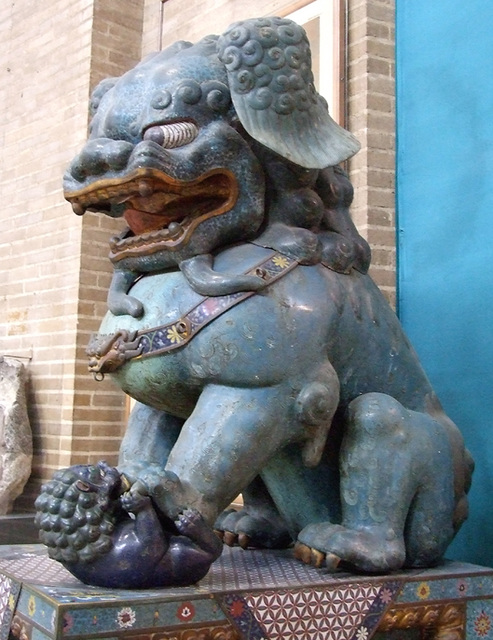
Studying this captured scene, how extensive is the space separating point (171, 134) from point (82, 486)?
54 centimetres

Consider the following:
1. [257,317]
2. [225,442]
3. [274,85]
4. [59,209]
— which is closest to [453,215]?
[274,85]

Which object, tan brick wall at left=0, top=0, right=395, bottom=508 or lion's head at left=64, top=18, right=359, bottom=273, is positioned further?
tan brick wall at left=0, top=0, right=395, bottom=508

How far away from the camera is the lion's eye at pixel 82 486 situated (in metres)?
1.05

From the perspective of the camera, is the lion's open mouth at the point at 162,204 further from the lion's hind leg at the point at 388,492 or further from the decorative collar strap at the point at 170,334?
the lion's hind leg at the point at 388,492

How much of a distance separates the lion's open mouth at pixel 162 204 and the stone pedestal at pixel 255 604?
516 millimetres

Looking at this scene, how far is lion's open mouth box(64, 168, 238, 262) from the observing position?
48.8 inches

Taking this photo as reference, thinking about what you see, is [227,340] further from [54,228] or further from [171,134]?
[54,228]

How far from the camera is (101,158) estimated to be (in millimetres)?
1224

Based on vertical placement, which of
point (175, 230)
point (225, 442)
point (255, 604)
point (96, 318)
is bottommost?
point (255, 604)

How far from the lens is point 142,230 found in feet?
4.35

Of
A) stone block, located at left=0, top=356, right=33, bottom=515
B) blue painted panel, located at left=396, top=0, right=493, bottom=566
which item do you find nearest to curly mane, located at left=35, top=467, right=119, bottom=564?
blue painted panel, located at left=396, top=0, right=493, bottom=566

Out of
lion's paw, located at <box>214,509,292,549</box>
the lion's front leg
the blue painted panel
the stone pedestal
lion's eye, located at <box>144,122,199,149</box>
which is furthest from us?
the blue painted panel

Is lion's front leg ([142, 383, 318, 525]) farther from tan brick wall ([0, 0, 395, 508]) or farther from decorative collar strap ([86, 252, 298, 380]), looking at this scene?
tan brick wall ([0, 0, 395, 508])

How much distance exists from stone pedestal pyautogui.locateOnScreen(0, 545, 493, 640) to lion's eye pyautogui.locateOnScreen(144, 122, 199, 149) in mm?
648
